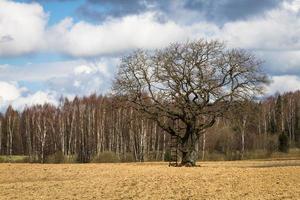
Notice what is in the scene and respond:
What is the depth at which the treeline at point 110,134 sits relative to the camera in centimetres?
9006

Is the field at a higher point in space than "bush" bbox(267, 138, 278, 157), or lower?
lower

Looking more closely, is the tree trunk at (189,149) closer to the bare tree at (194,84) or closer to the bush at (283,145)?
the bare tree at (194,84)

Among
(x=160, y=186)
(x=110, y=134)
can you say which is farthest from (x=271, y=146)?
(x=160, y=186)

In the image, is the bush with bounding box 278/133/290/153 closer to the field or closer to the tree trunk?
the tree trunk

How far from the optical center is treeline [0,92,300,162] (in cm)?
9006

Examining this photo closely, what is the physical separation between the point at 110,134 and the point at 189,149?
162 ft

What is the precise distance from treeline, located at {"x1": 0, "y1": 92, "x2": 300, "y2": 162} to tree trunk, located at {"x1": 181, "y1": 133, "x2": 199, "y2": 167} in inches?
1233

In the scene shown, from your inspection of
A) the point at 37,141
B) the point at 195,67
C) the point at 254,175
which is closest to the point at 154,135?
the point at 37,141

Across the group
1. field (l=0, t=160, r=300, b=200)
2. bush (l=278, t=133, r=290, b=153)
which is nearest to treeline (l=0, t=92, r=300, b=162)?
bush (l=278, t=133, r=290, b=153)

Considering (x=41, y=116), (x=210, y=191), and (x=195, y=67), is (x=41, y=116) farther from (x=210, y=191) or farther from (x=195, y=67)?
(x=210, y=191)

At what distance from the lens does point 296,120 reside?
116 m

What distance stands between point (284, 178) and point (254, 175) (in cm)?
277

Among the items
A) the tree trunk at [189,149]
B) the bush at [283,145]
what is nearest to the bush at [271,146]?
the bush at [283,145]

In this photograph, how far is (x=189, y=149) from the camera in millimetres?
48875
